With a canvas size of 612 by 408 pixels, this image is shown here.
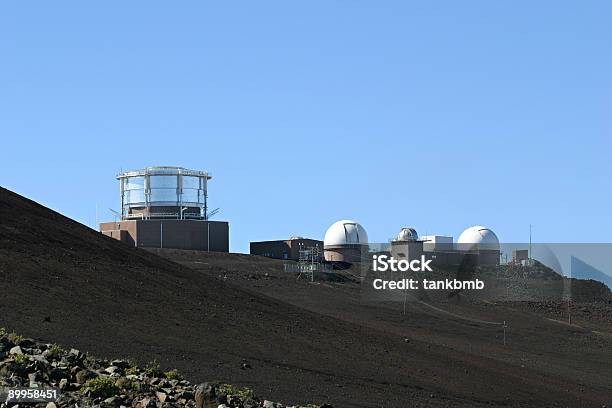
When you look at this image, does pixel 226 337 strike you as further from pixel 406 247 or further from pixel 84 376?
pixel 406 247

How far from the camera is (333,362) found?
36000 mm

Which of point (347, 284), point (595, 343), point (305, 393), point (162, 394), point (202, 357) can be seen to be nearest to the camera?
point (162, 394)

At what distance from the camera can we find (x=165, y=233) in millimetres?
86375

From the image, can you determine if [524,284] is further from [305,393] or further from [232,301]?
[305,393]

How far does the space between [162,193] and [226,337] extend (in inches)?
2105

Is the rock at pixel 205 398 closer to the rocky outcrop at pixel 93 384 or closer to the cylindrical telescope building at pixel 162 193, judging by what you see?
the rocky outcrop at pixel 93 384

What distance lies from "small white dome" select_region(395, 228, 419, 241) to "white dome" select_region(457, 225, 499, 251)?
4.45 m

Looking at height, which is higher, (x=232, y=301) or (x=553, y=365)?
(x=232, y=301)

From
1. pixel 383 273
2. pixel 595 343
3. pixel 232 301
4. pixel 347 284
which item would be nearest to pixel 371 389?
pixel 232 301

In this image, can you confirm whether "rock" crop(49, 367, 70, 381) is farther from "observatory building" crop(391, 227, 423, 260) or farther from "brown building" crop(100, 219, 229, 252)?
"observatory building" crop(391, 227, 423, 260)

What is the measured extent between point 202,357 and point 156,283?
9.87m

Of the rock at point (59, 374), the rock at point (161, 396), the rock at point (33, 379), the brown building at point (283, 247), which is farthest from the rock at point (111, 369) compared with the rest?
the brown building at point (283, 247)

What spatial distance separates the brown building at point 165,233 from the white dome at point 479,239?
870 inches

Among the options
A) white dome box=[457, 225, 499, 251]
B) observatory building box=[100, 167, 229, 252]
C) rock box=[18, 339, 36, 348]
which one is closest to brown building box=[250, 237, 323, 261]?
observatory building box=[100, 167, 229, 252]
